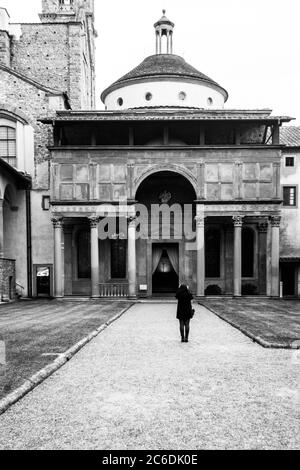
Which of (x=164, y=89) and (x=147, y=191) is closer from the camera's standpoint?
(x=147, y=191)

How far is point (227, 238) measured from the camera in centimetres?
2959

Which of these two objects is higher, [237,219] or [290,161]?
[290,161]

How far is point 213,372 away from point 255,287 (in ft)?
68.2

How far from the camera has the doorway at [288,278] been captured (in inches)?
1170

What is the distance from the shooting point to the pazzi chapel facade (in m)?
26.2

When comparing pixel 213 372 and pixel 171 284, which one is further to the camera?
pixel 171 284

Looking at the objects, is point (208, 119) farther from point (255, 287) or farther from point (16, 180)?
point (16, 180)

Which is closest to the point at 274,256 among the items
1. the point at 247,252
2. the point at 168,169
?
the point at 247,252

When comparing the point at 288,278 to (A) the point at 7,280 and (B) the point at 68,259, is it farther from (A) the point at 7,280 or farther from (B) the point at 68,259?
(A) the point at 7,280

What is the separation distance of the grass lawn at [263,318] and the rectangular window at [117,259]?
680 centimetres

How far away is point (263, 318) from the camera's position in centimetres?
1681

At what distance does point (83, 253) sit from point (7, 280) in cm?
545

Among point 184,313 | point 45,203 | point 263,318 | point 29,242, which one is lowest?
point 263,318

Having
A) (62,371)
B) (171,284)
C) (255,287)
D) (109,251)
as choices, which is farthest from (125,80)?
(62,371)
